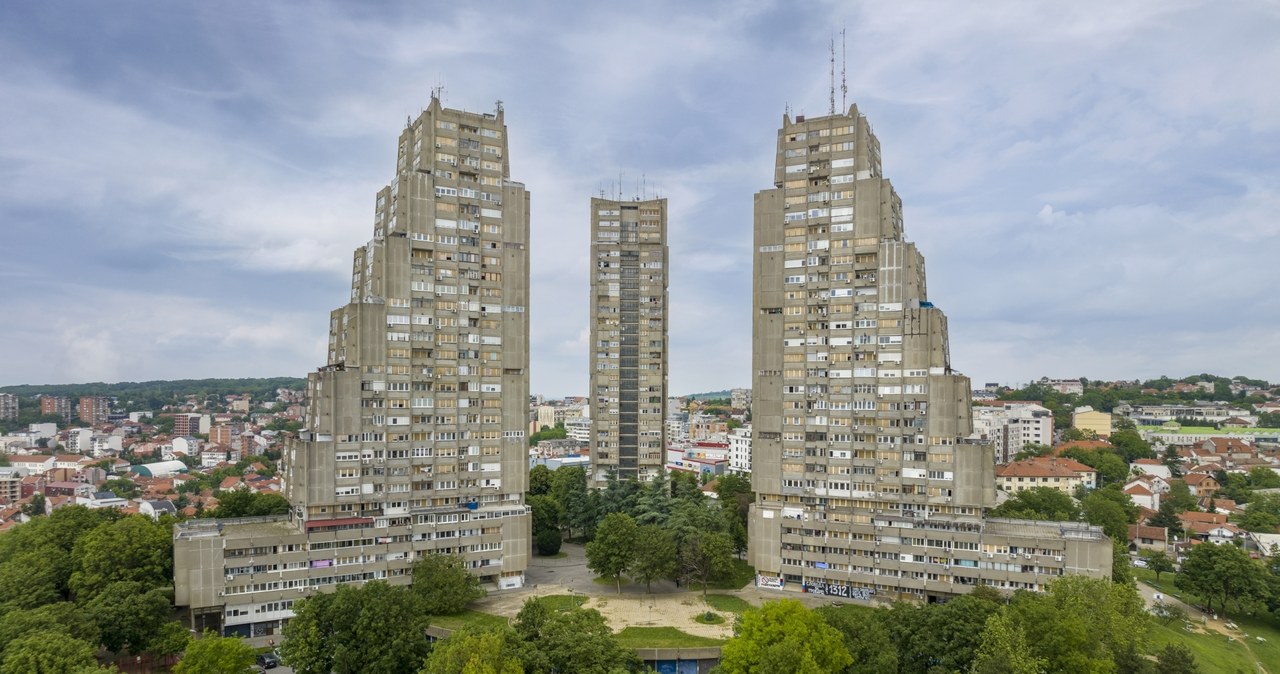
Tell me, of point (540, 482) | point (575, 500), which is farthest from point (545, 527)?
point (540, 482)

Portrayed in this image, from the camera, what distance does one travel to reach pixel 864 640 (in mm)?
51594

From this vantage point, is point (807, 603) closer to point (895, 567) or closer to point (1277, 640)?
point (895, 567)

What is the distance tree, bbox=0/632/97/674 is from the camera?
45594 mm

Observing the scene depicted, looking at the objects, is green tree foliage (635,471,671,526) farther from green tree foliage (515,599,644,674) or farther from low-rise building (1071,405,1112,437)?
low-rise building (1071,405,1112,437)

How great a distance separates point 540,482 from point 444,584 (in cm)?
5316

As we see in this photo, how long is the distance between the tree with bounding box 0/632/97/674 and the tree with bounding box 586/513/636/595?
43709 millimetres

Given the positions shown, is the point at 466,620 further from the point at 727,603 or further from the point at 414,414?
the point at 727,603

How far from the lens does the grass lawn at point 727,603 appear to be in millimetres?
71000

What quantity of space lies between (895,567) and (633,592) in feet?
88.6

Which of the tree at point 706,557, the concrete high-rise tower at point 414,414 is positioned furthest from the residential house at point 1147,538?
the concrete high-rise tower at point 414,414

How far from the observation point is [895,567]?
72125 mm

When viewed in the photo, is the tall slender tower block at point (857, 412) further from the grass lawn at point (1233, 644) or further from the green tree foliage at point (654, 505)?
the green tree foliage at point (654, 505)

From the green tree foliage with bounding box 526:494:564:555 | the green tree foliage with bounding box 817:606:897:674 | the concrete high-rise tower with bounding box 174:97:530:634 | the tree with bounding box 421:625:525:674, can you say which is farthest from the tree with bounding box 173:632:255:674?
the green tree foliage with bounding box 526:494:564:555

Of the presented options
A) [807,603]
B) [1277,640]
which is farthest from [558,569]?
[1277,640]
